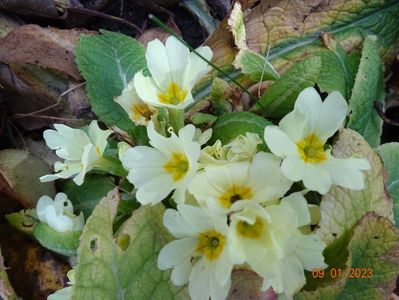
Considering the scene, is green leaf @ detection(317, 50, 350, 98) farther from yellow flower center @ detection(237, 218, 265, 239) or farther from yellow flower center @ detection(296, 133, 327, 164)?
yellow flower center @ detection(237, 218, 265, 239)

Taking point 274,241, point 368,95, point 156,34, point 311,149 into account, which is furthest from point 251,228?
point 156,34

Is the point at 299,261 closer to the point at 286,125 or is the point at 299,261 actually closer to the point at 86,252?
the point at 286,125

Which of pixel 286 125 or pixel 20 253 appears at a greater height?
pixel 286 125

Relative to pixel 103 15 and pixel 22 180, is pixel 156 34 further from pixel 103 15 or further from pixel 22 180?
pixel 22 180

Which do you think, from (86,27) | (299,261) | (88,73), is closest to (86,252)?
(299,261)

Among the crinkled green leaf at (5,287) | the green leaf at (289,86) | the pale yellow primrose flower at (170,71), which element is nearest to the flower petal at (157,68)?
the pale yellow primrose flower at (170,71)
